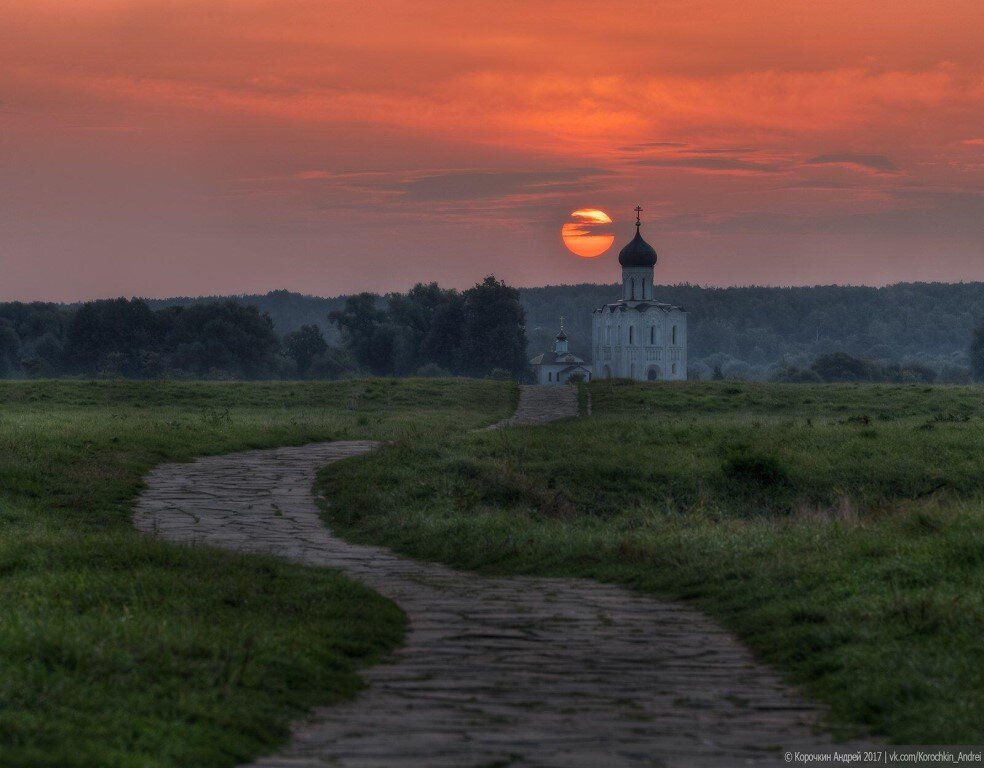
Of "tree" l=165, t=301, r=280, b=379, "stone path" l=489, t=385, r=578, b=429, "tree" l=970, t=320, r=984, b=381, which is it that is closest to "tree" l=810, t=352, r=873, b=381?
"tree" l=970, t=320, r=984, b=381

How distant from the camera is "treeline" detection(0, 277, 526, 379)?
324 feet

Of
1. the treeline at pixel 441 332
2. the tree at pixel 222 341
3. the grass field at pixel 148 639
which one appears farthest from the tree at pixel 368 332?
the grass field at pixel 148 639

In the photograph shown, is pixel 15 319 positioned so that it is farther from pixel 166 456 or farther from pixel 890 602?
pixel 890 602

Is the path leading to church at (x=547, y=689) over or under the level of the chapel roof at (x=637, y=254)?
under

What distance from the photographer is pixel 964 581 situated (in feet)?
31.8

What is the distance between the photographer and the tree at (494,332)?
107688 millimetres

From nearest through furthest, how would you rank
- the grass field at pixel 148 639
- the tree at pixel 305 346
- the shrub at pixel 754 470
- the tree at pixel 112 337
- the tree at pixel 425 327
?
the grass field at pixel 148 639 → the shrub at pixel 754 470 → the tree at pixel 112 337 → the tree at pixel 425 327 → the tree at pixel 305 346

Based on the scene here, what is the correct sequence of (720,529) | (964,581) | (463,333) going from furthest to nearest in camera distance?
1. (463,333)
2. (720,529)
3. (964,581)

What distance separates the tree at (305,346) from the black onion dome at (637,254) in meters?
29.4

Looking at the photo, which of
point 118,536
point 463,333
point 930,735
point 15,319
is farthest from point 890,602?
point 15,319

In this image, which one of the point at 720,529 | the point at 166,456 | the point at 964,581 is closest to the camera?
the point at 964,581

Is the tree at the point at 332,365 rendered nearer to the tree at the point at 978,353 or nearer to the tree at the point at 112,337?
the tree at the point at 112,337

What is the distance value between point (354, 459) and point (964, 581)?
1321 cm

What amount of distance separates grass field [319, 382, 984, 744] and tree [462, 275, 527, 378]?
75.6 metres
